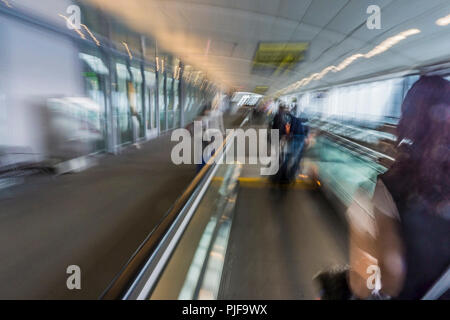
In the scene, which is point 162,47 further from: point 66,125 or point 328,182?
point 328,182

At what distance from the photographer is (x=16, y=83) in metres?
6.05

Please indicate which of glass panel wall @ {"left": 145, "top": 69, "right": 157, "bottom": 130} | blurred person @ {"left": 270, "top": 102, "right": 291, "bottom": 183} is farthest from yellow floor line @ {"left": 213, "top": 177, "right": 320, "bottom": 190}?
glass panel wall @ {"left": 145, "top": 69, "right": 157, "bottom": 130}

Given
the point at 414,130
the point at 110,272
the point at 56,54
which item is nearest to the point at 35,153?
the point at 56,54

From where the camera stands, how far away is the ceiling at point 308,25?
653 centimetres

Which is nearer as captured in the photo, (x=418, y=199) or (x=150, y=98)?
(x=418, y=199)

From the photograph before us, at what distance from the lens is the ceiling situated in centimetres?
653

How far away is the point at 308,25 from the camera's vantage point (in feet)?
29.2

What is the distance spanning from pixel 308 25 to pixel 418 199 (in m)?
8.83

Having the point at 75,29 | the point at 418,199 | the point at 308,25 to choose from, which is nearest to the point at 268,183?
the point at 418,199

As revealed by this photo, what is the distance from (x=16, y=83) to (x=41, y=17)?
5.80 ft

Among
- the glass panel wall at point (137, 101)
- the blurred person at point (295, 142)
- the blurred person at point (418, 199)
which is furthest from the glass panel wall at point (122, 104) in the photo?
the blurred person at point (418, 199)

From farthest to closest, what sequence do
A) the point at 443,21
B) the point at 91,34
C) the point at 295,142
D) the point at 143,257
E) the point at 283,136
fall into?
1. the point at 91,34
2. the point at 283,136
3. the point at 295,142
4. the point at 443,21
5. the point at 143,257

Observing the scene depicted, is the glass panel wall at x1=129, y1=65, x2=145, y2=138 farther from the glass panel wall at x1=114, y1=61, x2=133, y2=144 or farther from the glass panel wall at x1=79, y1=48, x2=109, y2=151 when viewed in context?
the glass panel wall at x1=79, y1=48, x2=109, y2=151

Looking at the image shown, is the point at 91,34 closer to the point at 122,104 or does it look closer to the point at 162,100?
the point at 122,104
